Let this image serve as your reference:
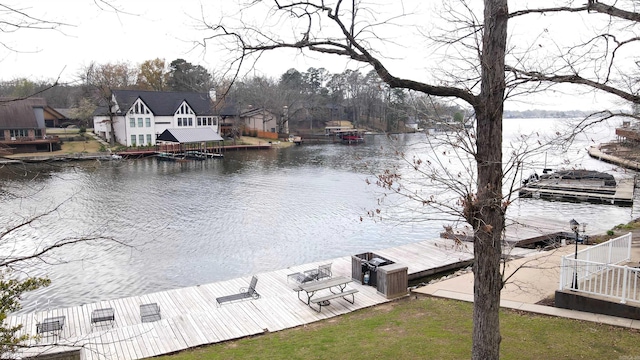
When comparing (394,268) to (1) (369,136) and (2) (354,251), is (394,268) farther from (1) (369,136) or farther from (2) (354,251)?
(1) (369,136)

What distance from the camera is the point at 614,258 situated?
1078 cm

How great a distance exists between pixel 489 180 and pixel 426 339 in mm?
4429

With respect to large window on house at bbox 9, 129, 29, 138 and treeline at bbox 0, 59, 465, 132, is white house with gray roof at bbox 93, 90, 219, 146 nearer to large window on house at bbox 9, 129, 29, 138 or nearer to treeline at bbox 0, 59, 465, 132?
treeline at bbox 0, 59, 465, 132

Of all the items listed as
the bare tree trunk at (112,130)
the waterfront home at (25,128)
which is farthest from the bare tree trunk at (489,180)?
the bare tree trunk at (112,130)

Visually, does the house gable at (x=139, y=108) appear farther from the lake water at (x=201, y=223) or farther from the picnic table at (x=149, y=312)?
the picnic table at (x=149, y=312)

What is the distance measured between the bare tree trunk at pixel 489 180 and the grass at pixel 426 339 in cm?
264

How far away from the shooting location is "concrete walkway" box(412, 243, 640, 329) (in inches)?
335

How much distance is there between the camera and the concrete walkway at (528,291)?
8.50 metres

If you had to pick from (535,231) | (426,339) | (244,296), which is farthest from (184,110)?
(426,339)

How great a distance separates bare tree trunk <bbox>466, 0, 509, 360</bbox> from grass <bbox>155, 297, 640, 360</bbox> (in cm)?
264

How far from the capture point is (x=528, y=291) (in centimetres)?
1048

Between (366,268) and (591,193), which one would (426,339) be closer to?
(366,268)

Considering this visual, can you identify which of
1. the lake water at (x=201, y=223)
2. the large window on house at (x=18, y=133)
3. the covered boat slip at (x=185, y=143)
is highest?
the large window on house at (x=18, y=133)

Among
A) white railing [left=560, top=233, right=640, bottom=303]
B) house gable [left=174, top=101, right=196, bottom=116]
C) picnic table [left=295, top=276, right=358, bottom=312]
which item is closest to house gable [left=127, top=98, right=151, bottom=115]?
house gable [left=174, top=101, right=196, bottom=116]
